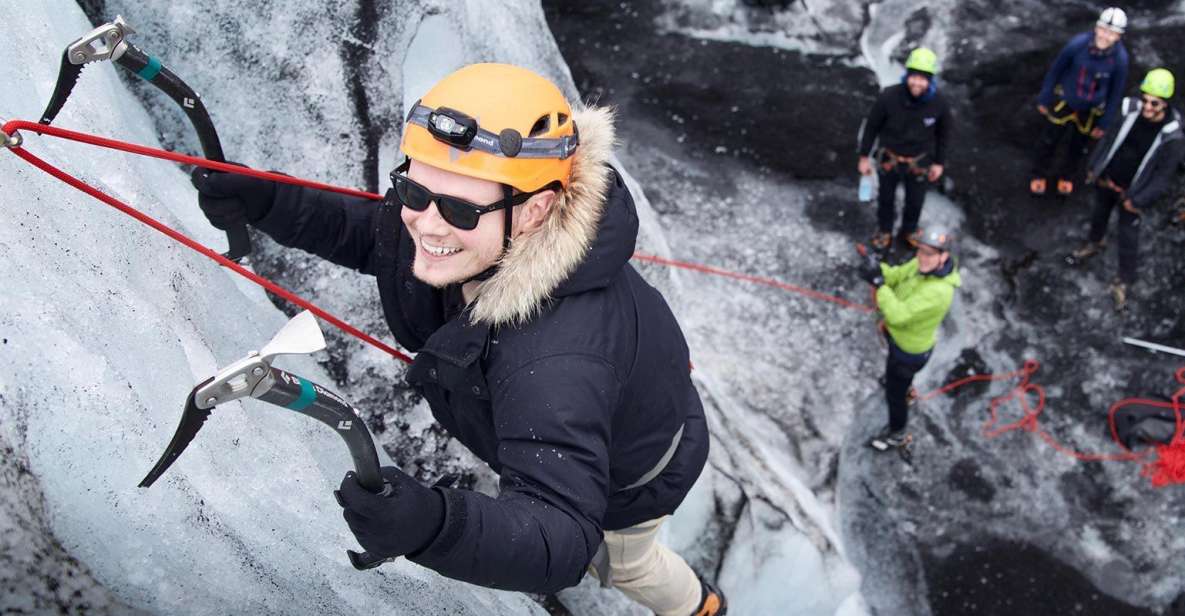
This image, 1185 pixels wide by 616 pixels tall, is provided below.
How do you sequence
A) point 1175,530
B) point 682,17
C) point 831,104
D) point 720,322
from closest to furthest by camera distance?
1. point 1175,530
2. point 720,322
3. point 831,104
4. point 682,17

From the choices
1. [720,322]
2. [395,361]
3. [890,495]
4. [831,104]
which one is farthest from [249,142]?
[831,104]

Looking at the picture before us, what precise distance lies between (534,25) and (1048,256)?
3.82 m

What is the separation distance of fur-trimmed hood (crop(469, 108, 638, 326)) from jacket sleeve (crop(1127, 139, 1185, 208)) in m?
4.90

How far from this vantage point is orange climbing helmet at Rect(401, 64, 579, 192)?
2.20 metres

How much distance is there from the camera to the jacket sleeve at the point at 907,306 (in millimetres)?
4895

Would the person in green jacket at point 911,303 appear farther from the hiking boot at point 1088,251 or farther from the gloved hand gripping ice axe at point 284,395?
the gloved hand gripping ice axe at point 284,395

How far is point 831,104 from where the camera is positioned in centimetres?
735

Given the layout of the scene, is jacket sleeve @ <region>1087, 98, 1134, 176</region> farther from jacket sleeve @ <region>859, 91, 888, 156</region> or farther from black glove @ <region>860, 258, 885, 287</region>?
black glove @ <region>860, 258, 885, 287</region>

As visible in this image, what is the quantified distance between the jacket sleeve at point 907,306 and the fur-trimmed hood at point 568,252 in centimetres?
293

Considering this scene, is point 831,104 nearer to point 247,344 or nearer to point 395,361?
point 395,361

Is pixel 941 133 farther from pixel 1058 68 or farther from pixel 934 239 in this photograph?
pixel 934 239

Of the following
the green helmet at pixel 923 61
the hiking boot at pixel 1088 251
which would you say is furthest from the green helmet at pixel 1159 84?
the green helmet at pixel 923 61

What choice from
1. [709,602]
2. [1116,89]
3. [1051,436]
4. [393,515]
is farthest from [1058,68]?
[393,515]

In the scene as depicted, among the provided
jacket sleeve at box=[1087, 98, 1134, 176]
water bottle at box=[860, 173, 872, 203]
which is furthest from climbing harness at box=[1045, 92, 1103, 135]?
water bottle at box=[860, 173, 872, 203]
